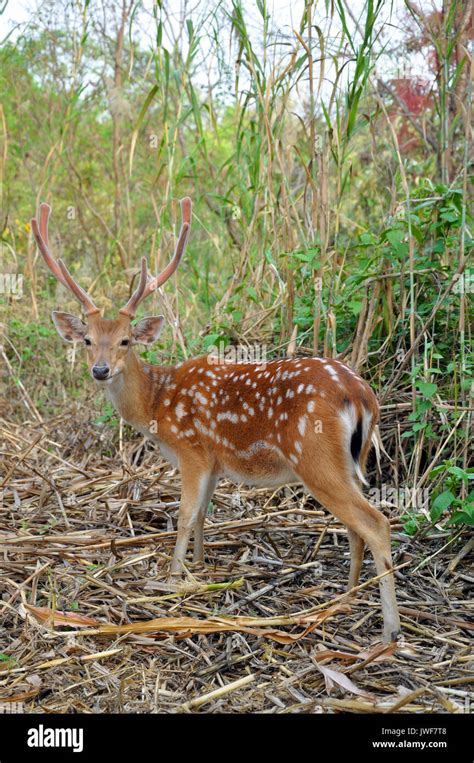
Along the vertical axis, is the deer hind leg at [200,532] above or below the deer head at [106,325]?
below

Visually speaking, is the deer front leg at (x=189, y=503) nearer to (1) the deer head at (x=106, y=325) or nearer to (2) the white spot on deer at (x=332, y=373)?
(1) the deer head at (x=106, y=325)

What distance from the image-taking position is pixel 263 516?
453 cm

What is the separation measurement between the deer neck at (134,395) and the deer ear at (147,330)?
116 millimetres

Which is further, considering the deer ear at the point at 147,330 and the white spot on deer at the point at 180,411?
the deer ear at the point at 147,330

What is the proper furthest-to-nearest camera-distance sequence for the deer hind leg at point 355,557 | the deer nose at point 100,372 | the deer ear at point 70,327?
the deer ear at point 70,327 → the deer nose at point 100,372 → the deer hind leg at point 355,557

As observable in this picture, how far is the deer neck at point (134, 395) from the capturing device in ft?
14.7

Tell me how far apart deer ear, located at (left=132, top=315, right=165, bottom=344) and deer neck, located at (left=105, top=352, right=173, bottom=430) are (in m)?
0.12

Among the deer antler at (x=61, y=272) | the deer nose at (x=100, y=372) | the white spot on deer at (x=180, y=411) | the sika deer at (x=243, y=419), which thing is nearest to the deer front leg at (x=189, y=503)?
the sika deer at (x=243, y=419)

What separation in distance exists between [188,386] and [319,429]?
103 cm

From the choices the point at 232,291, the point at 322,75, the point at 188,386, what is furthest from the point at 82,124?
the point at 188,386

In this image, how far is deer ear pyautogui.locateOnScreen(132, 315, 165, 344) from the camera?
4.59 metres

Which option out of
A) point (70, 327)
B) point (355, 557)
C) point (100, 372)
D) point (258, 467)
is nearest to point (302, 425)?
point (258, 467)

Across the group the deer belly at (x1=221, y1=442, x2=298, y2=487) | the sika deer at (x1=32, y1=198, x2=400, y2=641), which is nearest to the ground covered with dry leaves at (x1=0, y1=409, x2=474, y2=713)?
the sika deer at (x1=32, y1=198, x2=400, y2=641)
